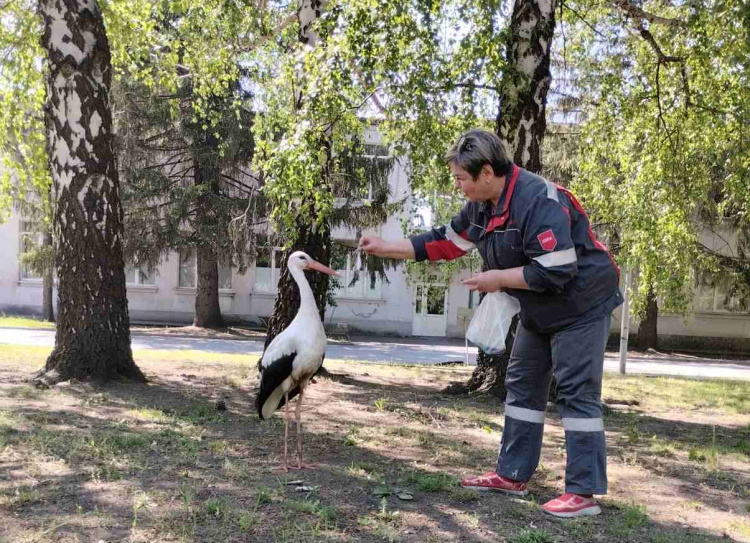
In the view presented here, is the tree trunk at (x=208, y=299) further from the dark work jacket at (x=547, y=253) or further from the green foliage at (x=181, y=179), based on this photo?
the dark work jacket at (x=547, y=253)

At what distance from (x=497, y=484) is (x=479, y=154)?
2103mm

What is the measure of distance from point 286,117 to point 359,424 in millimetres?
3635

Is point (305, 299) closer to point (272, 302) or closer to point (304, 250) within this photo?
point (304, 250)

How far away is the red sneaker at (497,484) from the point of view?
13.5 ft

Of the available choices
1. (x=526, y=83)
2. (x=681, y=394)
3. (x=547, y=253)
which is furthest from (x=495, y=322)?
(x=681, y=394)

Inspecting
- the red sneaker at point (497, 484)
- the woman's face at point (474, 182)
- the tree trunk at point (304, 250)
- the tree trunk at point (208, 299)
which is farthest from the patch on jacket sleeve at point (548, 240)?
the tree trunk at point (208, 299)

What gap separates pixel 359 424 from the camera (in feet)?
20.1

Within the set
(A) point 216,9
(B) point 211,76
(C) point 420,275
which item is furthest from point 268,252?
(A) point 216,9

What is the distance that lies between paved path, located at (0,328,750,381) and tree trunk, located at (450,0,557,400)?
1010cm

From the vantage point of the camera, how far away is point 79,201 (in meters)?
7.25

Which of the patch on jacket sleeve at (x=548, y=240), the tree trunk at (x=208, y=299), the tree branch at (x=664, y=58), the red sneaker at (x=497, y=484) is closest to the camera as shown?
the patch on jacket sleeve at (x=548, y=240)

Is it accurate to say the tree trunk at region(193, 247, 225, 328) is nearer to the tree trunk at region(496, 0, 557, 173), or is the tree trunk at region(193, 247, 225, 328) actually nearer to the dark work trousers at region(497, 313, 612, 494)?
the tree trunk at region(496, 0, 557, 173)

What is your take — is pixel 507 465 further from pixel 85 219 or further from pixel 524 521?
pixel 85 219

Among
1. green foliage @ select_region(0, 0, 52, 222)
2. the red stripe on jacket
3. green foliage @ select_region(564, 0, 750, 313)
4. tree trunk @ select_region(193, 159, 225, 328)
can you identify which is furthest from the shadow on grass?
tree trunk @ select_region(193, 159, 225, 328)
